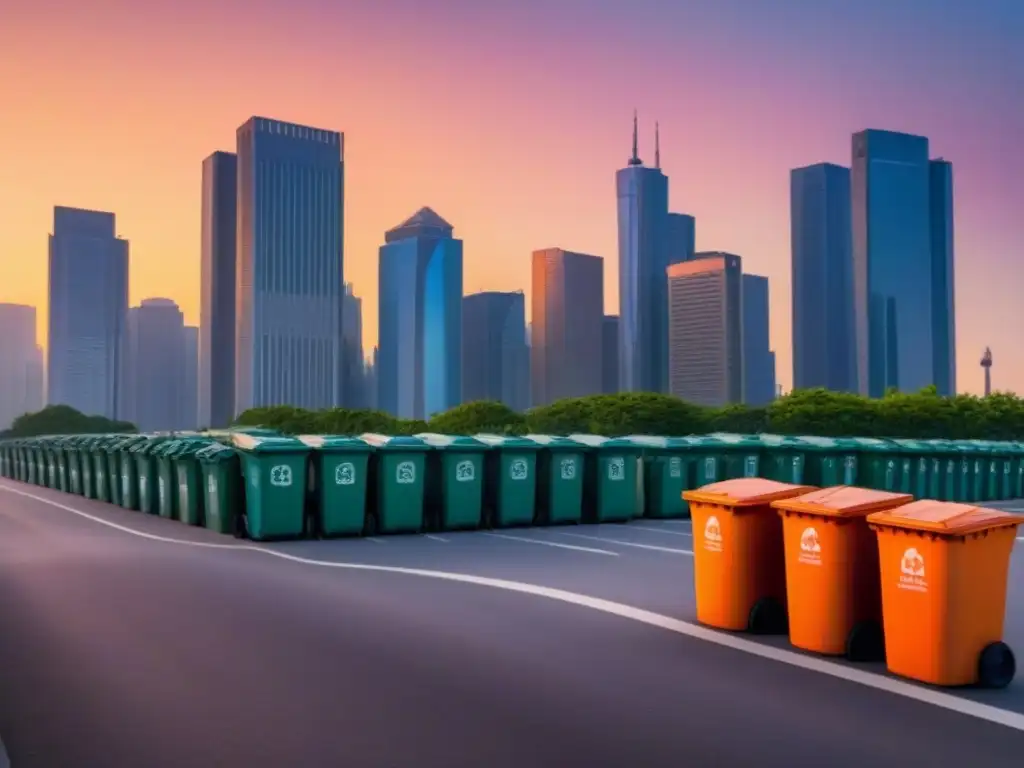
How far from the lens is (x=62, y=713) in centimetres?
583

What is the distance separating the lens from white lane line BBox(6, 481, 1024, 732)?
613 centimetres

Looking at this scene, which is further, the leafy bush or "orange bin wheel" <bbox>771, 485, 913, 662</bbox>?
the leafy bush

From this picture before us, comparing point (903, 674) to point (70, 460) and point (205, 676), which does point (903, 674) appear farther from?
point (70, 460)

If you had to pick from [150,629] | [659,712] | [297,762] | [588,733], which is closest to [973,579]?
[659,712]

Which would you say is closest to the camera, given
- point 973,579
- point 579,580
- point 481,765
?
point 481,765

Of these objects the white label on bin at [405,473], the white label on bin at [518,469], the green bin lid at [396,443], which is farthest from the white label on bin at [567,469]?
the white label on bin at [405,473]

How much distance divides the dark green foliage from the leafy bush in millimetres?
54364

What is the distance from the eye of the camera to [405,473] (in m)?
15.9

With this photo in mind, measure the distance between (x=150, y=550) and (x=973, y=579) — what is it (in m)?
10.6

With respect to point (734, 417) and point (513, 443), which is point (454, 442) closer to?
point (513, 443)

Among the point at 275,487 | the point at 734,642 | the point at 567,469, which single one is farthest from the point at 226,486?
the point at 734,642

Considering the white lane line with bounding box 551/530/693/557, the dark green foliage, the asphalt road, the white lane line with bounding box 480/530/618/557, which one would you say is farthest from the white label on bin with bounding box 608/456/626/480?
the dark green foliage

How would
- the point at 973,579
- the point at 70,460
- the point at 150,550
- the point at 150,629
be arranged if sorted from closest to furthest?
the point at 973,579 → the point at 150,629 → the point at 150,550 → the point at 70,460

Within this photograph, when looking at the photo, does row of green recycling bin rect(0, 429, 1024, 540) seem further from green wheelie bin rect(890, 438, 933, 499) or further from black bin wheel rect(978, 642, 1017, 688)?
black bin wheel rect(978, 642, 1017, 688)
